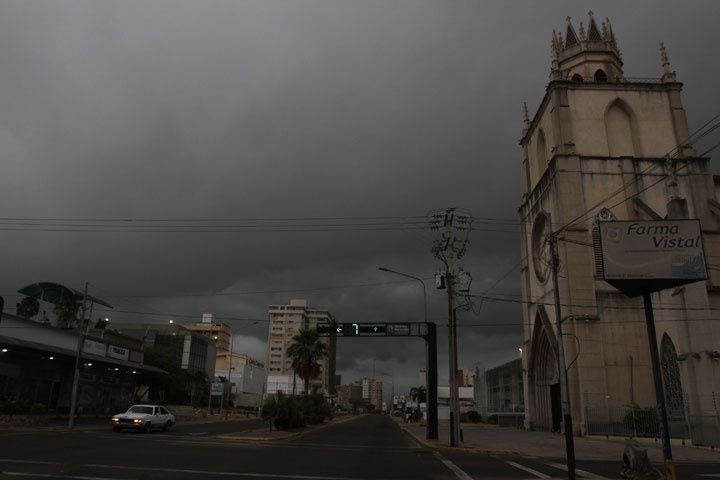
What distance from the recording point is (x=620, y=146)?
151ft

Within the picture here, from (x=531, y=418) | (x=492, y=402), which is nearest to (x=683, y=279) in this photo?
(x=531, y=418)

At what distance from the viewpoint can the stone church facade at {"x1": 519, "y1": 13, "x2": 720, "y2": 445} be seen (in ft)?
108

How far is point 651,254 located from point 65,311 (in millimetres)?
53374

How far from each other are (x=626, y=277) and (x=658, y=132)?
3903 centimetres

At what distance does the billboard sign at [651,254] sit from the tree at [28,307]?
178 ft

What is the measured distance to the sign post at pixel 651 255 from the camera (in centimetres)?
→ 1276

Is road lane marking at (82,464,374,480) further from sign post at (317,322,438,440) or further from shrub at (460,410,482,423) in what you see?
shrub at (460,410,482,423)

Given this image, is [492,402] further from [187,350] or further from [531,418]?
[187,350]

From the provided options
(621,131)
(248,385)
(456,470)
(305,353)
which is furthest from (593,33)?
(248,385)

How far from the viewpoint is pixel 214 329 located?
508 feet

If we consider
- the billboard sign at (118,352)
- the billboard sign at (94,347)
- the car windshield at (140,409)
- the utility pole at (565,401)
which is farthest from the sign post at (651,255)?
the billboard sign at (118,352)

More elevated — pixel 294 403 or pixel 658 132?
pixel 658 132

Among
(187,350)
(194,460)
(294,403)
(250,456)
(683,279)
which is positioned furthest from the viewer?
(187,350)

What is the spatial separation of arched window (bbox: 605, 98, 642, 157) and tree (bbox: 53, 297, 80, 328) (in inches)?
1982
